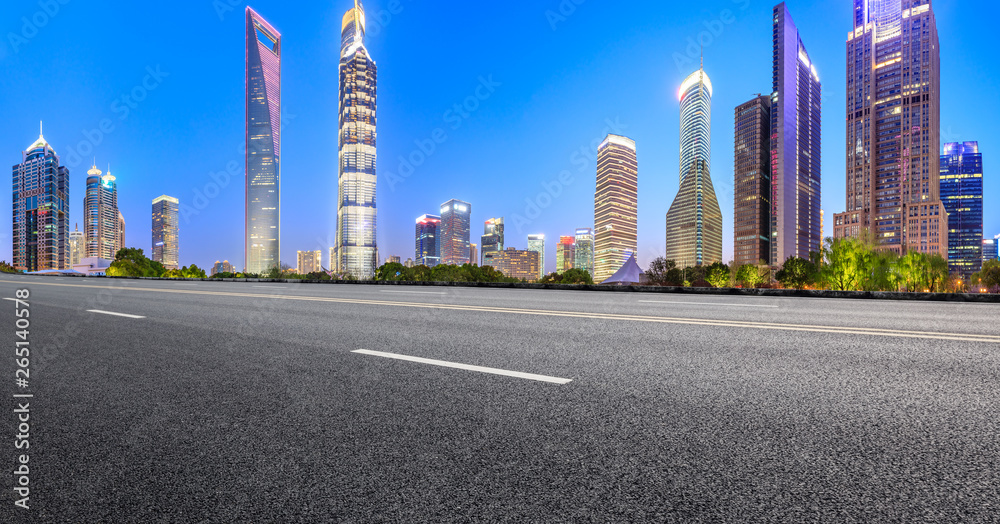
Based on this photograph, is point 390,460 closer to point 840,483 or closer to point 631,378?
point 840,483

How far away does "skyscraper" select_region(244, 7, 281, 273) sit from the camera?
17912 centimetres

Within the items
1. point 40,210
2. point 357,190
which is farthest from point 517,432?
point 357,190

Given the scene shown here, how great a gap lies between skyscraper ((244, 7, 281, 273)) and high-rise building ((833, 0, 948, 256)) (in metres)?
215

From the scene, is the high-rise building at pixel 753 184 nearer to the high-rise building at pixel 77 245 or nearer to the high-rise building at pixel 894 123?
the high-rise building at pixel 894 123

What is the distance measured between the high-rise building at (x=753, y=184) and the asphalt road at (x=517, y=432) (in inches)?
7870

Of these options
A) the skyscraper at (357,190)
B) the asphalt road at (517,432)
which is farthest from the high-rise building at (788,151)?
the asphalt road at (517,432)

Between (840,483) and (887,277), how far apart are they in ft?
103

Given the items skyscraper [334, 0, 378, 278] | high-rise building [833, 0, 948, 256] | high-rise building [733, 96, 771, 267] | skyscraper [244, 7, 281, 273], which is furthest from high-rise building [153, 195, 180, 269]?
high-rise building [833, 0, 948, 256]

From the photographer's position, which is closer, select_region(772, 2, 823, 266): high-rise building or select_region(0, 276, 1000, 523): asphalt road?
select_region(0, 276, 1000, 523): asphalt road

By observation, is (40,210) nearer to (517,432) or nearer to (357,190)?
(357,190)

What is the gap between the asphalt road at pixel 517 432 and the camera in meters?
1.71

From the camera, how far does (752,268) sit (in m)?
80.9

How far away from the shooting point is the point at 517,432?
242 centimetres

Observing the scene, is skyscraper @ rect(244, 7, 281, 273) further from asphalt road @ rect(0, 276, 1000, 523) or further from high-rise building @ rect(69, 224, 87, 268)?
asphalt road @ rect(0, 276, 1000, 523)
